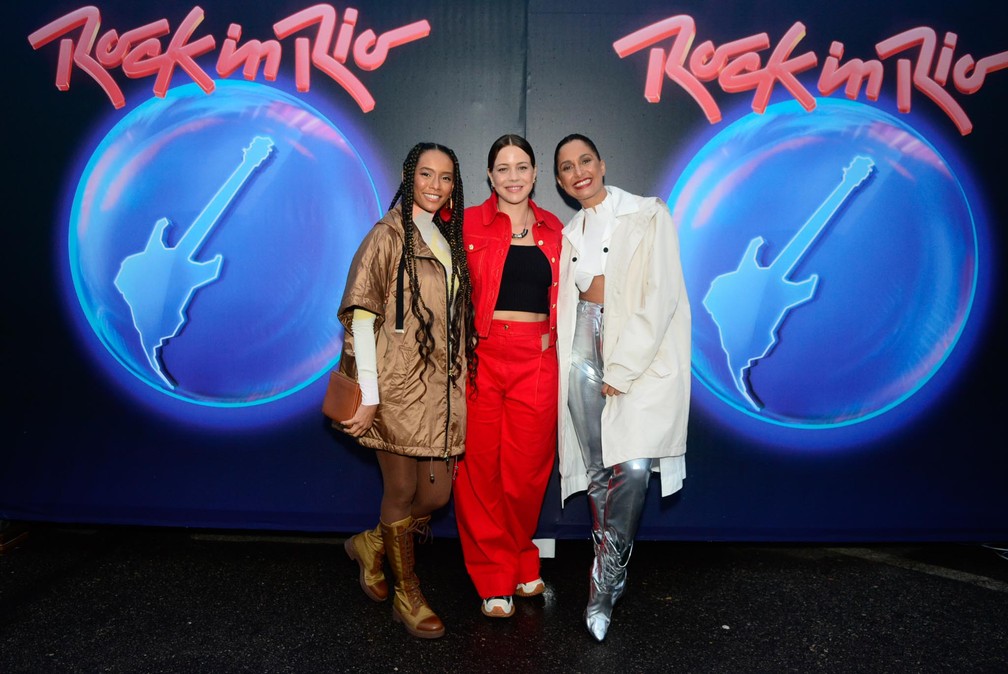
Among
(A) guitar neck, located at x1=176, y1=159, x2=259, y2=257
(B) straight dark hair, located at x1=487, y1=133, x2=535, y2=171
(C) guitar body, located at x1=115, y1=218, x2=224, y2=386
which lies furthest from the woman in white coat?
(C) guitar body, located at x1=115, y1=218, x2=224, y2=386

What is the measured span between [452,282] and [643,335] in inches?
28.3

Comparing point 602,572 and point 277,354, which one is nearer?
point 602,572

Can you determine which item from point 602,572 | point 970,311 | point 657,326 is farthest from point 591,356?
point 970,311

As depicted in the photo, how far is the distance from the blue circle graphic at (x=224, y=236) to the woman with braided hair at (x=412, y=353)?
2.58ft

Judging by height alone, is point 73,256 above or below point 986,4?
below

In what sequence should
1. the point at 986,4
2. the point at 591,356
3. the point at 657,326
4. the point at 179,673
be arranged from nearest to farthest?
1. the point at 179,673
2. the point at 657,326
3. the point at 591,356
4. the point at 986,4

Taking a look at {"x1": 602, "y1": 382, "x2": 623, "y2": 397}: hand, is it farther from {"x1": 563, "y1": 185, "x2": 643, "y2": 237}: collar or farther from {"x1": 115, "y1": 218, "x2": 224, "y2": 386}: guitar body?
{"x1": 115, "y1": 218, "x2": 224, "y2": 386}: guitar body

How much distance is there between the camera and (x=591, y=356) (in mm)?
2438

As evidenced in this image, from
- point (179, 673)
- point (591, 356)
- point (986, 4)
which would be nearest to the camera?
point (179, 673)

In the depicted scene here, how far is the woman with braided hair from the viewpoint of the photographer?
88.2 inches

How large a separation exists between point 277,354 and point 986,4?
3740mm

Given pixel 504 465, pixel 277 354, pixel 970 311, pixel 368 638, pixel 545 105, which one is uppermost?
pixel 545 105

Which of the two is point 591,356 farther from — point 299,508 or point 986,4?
point 986,4

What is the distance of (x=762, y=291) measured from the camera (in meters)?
3.02
